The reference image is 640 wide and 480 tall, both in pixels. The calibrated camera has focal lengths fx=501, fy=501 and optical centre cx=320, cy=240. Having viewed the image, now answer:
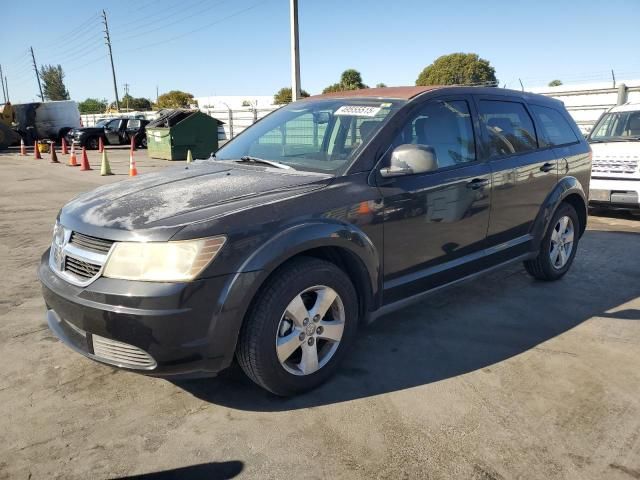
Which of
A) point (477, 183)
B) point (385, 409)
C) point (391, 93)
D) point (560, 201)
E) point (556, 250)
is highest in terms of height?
point (391, 93)

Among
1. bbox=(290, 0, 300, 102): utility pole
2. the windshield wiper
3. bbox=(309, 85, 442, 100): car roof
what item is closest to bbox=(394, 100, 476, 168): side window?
bbox=(309, 85, 442, 100): car roof

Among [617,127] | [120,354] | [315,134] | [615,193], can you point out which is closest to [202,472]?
[120,354]

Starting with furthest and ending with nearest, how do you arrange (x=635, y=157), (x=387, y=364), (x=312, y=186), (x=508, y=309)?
(x=635, y=157)
(x=508, y=309)
(x=387, y=364)
(x=312, y=186)

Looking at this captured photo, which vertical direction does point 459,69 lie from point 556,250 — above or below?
above

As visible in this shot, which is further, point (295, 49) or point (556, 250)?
point (295, 49)

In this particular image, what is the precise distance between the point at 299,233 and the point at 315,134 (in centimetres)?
120

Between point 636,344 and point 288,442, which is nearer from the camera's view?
point 288,442

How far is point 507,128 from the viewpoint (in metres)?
4.08

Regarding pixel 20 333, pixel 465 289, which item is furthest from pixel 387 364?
pixel 20 333

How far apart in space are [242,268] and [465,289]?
2.77 meters

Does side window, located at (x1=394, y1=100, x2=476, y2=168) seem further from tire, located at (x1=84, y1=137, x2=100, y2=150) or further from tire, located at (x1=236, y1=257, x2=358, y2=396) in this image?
tire, located at (x1=84, y1=137, x2=100, y2=150)

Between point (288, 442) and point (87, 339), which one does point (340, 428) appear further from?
point (87, 339)

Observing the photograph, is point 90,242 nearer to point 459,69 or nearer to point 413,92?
point 413,92

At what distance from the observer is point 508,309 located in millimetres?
4082
